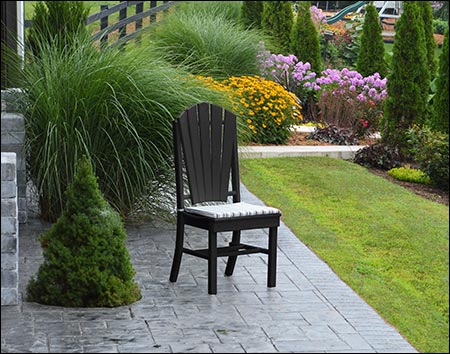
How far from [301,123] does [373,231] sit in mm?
5077

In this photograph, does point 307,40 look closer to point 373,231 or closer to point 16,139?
point 373,231

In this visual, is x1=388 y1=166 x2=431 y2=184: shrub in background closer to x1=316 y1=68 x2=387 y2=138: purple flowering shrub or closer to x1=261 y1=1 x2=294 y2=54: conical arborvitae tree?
x1=316 y1=68 x2=387 y2=138: purple flowering shrub

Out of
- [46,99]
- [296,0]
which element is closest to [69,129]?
[46,99]

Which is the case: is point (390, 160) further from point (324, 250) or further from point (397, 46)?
point (324, 250)

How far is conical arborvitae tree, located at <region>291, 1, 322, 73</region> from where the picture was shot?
13273mm

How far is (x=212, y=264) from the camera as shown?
552cm

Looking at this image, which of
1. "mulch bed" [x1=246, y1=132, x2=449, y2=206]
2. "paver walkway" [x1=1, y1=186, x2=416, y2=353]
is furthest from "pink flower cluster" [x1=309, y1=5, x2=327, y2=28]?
"paver walkway" [x1=1, y1=186, x2=416, y2=353]

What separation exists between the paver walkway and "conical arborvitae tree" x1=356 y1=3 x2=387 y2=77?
20.4 feet

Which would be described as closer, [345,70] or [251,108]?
[251,108]

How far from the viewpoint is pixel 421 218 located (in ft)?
26.3

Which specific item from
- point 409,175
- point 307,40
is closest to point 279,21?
point 307,40

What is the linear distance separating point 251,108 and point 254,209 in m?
5.53

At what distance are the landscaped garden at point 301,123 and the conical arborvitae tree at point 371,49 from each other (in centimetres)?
2

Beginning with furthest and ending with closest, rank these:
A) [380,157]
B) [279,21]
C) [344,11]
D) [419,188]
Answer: [279,21]
[344,11]
[380,157]
[419,188]
